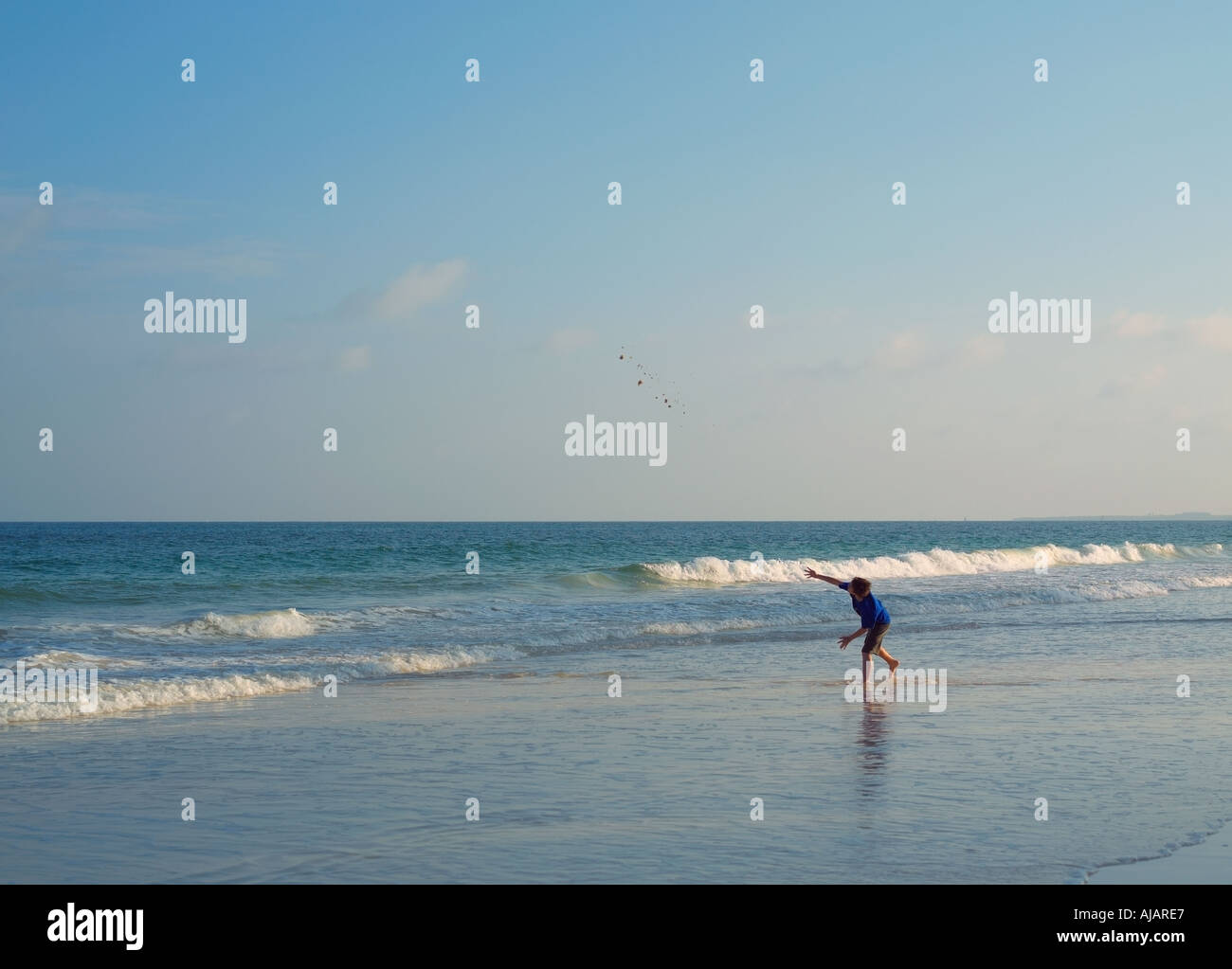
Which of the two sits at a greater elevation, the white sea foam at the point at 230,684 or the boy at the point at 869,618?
the boy at the point at 869,618

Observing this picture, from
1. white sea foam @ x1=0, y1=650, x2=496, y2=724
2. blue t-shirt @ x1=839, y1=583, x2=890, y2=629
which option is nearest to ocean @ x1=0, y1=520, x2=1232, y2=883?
white sea foam @ x1=0, y1=650, x2=496, y2=724

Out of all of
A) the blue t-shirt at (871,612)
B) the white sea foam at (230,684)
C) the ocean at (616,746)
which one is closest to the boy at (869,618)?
the blue t-shirt at (871,612)

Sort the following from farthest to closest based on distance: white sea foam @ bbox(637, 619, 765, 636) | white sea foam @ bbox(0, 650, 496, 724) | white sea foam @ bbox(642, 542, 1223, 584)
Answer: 1. white sea foam @ bbox(642, 542, 1223, 584)
2. white sea foam @ bbox(637, 619, 765, 636)
3. white sea foam @ bbox(0, 650, 496, 724)

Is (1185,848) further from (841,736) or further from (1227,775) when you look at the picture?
(841,736)

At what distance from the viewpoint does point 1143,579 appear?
40.7 metres

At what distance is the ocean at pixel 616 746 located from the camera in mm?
7355

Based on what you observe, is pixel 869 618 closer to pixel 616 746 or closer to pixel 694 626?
pixel 616 746

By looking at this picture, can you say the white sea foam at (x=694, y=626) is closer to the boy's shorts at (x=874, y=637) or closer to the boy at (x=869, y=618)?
the boy at (x=869, y=618)

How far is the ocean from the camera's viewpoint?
7.36 meters

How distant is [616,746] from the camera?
35.8ft

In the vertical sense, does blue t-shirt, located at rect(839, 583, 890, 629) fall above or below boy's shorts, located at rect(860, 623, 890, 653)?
above

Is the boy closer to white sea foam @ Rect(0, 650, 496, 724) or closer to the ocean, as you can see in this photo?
the ocean

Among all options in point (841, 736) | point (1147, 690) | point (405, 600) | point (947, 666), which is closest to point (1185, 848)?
point (841, 736)

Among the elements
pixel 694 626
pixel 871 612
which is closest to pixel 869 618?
pixel 871 612
